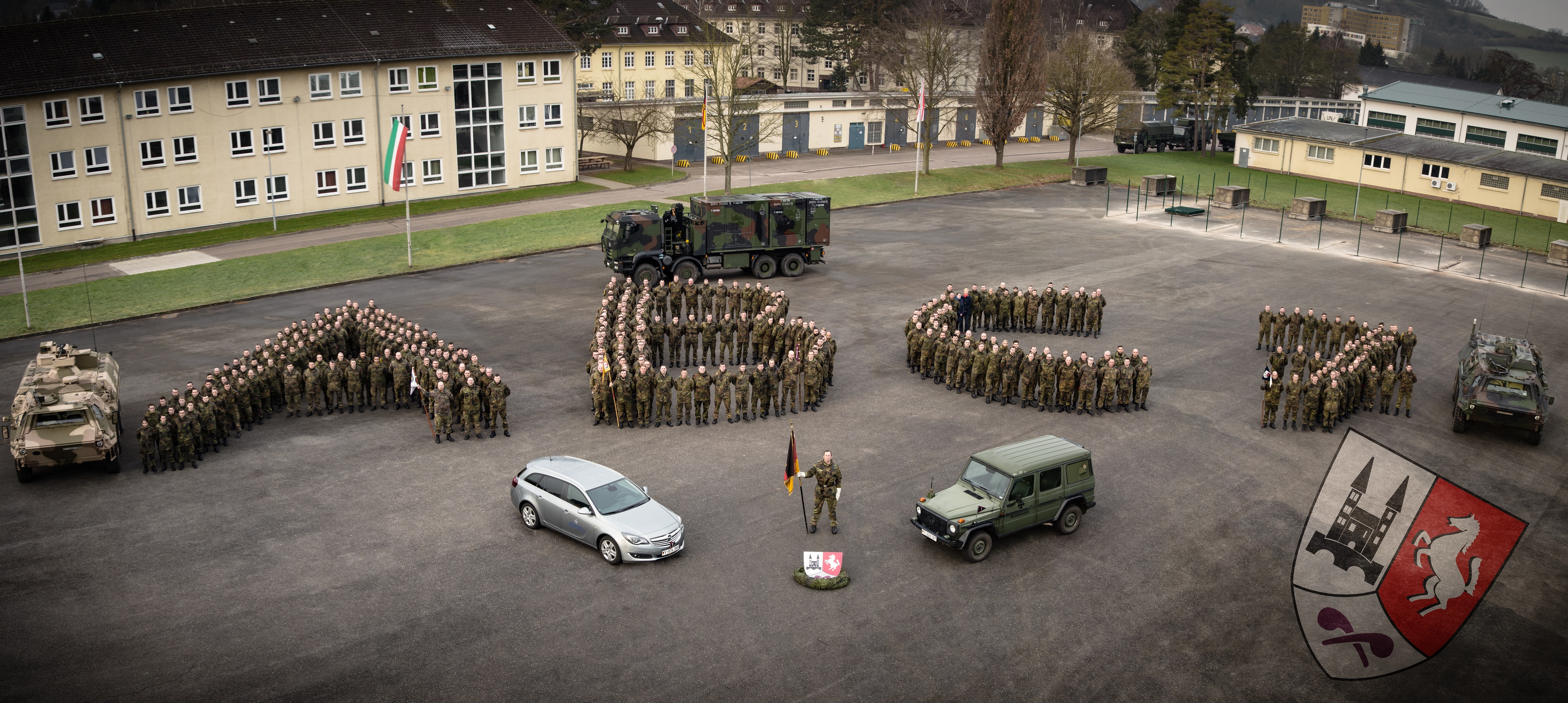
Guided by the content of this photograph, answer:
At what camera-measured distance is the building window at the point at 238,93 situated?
145 feet

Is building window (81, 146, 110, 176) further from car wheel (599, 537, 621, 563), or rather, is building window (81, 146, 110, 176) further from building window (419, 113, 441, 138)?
car wheel (599, 537, 621, 563)

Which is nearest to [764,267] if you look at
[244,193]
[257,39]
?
[244,193]

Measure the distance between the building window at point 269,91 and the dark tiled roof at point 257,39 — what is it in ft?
2.36

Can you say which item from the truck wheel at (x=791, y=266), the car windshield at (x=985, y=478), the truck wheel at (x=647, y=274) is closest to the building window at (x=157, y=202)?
the truck wheel at (x=647, y=274)

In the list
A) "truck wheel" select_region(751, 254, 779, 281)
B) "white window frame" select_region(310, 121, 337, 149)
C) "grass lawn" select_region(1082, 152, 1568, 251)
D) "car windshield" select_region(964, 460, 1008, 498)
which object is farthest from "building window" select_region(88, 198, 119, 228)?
"grass lawn" select_region(1082, 152, 1568, 251)

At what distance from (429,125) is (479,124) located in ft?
7.72

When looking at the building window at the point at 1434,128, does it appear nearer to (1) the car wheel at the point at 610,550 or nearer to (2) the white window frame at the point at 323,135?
(2) the white window frame at the point at 323,135

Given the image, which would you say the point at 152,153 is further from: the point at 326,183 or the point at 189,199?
the point at 326,183

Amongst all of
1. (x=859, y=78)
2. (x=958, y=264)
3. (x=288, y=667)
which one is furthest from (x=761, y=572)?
(x=859, y=78)

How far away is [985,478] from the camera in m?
18.0

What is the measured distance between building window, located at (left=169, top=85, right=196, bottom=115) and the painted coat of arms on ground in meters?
43.6

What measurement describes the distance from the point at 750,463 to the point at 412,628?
7535 mm

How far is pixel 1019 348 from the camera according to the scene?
24547 mm

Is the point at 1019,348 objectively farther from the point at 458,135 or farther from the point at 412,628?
the point at 458,135
